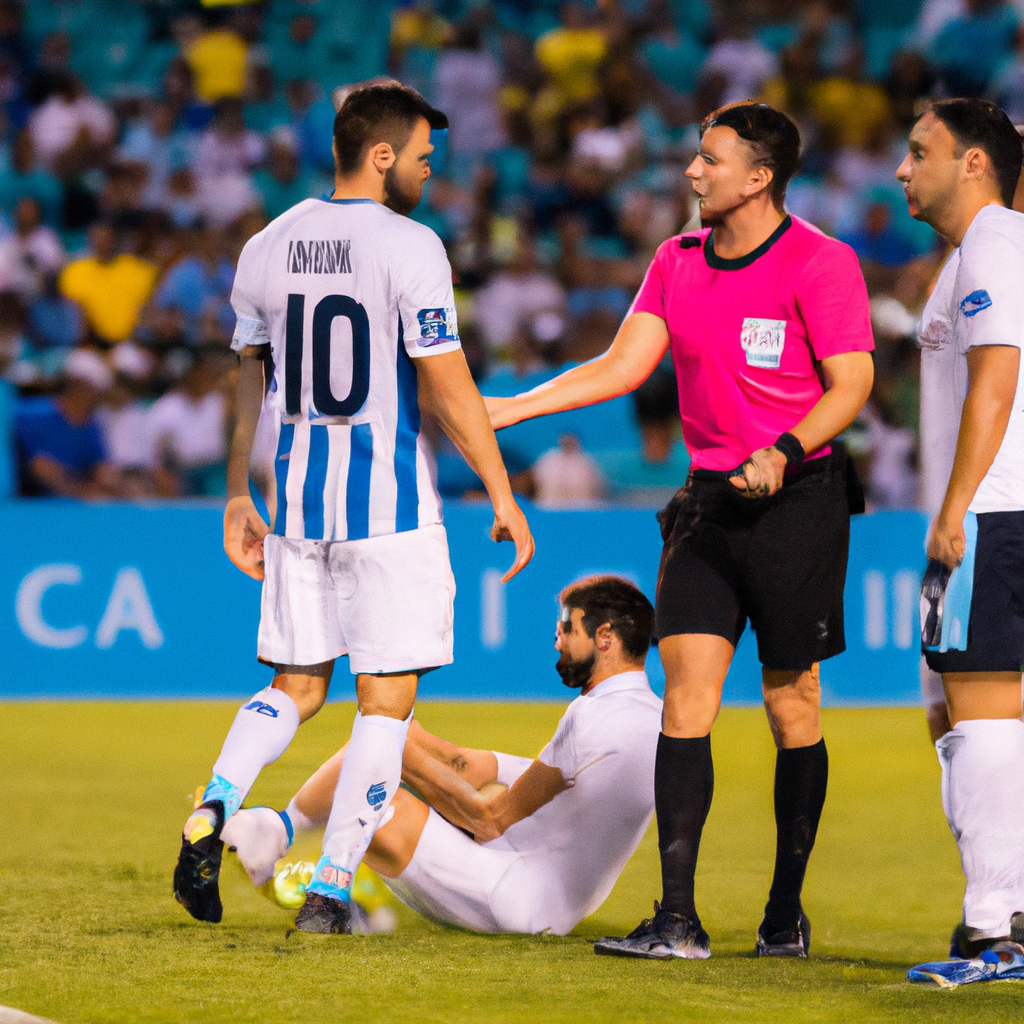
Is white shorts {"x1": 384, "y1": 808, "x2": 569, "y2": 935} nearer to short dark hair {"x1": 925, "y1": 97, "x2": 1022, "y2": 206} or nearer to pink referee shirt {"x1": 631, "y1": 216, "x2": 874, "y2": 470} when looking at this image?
pink referee shirt {"x1": 631, "y1": 216, "x2": 874, "y2": 470}

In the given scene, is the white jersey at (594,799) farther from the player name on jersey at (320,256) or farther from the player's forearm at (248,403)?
the player name on jersey at (320,256)

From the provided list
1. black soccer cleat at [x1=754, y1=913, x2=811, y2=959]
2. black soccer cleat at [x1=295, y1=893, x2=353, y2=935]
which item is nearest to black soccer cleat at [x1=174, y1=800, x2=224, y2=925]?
black soccer cleat at [x1=295, y1=893, x2=353, y2=935]

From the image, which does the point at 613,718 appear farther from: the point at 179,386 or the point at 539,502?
the point at 179,386

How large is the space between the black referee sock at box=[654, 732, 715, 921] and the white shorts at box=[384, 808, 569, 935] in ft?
1.63

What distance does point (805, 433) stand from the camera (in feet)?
12.5

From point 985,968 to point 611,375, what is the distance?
5.55 ft

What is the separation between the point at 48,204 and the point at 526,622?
684 centimetres

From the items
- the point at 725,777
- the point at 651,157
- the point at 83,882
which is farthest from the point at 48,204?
the point at 83,882

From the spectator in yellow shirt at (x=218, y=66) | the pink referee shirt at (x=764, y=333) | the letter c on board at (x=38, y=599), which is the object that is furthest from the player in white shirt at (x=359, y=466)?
the spectator in yellow shirt at (x=218, y=66)

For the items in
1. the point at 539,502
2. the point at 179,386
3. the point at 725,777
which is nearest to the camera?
the point at 725,777

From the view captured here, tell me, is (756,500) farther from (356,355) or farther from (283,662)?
(283,662)

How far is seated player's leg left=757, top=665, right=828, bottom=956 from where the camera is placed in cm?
405

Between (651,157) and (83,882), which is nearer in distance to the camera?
(83,882)

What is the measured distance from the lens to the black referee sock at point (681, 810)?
383 centimetres
